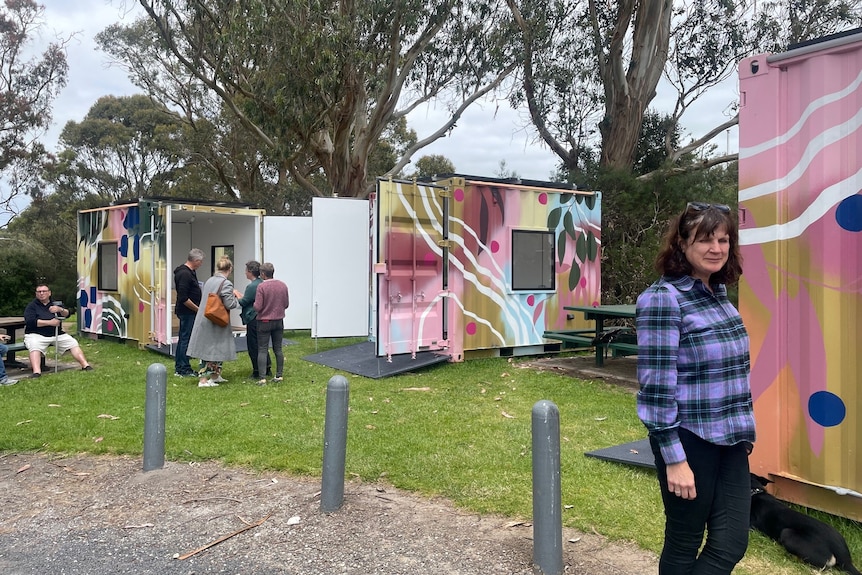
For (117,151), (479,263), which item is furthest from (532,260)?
(117,151)

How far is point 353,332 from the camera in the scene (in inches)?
474

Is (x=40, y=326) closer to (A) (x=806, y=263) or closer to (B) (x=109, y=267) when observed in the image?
(B) (x=109, y=267)

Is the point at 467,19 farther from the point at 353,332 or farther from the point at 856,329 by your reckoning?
the point at 856,329

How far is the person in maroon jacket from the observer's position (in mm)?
8539

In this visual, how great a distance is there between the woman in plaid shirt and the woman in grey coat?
6665 mm

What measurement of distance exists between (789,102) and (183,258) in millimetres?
13473

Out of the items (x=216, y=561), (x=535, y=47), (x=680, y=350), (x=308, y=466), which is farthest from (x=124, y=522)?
(x=535, y=47)

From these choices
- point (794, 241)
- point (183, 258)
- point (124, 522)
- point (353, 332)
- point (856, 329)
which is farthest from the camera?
point (183, 258)

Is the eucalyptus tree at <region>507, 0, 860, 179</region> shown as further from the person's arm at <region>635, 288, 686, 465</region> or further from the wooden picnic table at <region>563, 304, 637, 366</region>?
the person's arm at <region>635, 288, 686, 465</region>

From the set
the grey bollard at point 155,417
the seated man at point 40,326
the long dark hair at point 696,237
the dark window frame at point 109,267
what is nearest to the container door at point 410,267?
the grey bollard at point 155,417

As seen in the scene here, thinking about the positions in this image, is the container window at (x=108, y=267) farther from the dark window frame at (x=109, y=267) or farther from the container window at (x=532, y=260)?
the container window at (x=532, y=260)

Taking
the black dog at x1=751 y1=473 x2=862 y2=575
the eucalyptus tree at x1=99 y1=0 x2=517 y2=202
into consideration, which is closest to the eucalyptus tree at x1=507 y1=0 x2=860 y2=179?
the eucalyptus tree at x1=99 y1=0 x2=517 y2=202

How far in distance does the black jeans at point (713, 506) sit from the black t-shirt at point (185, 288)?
7.91m

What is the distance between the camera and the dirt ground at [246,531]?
11.7 ft
